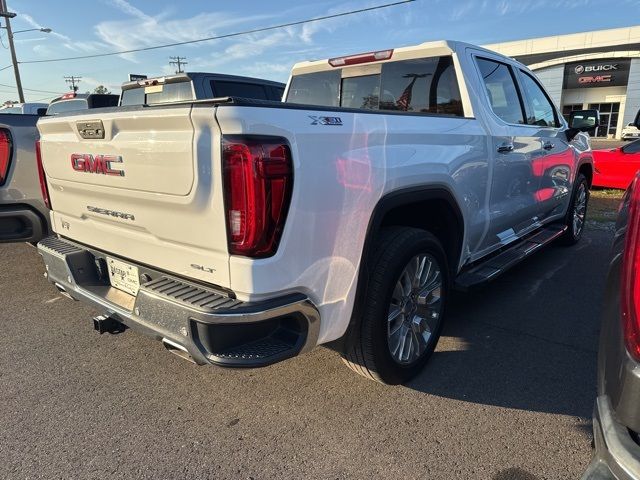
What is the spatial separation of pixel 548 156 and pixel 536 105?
0.52m

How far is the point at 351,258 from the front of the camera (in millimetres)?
2357

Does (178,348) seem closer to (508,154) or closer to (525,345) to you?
(525,345)

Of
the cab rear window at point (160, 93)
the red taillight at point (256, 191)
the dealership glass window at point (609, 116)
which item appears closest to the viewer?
the red taillight at point (256, 191)

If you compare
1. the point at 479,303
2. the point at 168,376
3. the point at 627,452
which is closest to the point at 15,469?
the point at 168,376

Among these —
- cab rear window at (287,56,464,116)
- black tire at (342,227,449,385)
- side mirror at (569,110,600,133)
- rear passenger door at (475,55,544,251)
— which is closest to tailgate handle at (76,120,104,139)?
black tire at (342,227,449,385)

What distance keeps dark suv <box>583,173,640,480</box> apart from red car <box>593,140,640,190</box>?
8.86 meters

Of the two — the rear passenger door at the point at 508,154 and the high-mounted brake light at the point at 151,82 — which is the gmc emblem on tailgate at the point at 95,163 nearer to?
the rear passenger door at the point at 508,154

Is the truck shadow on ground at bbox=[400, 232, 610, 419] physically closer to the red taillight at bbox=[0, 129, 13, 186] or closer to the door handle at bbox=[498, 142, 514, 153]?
the door handle at bbox=[498, 142, 514, 153]

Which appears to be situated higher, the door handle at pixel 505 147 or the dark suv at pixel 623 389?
the door handle at pixel 505 147

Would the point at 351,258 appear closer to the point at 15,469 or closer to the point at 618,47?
the point at 15,469

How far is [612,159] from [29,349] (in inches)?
393

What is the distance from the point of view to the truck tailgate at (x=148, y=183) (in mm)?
2023

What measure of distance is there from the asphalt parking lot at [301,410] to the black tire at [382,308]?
0.24 metres

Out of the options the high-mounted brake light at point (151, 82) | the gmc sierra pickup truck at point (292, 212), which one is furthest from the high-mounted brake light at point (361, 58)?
the high-mounted brake light at point (151, 82)
